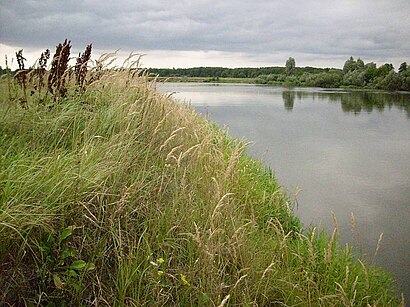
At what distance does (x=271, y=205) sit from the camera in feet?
15.4

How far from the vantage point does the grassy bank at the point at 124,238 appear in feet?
7.64

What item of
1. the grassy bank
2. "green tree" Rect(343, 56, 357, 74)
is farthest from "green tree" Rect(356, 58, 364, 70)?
the grassy bank

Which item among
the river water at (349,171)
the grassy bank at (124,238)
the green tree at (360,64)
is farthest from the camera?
the green tree at (360,64)

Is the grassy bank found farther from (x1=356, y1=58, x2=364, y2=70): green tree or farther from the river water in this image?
(x1=356, y1=58, x2=364, y2=70): green tree

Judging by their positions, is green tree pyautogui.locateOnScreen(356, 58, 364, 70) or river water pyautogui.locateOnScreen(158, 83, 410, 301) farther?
green tree pyautogui.locateOnScreen(356, 58, 364, 70)

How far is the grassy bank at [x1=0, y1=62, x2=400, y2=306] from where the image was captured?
2.33m

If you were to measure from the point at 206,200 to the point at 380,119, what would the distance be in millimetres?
14630

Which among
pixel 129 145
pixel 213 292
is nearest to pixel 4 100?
pixel 129 145

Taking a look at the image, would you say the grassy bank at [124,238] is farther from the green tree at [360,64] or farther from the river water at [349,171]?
the green tree at [360,64]

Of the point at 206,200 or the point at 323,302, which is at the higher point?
the point at 206,200

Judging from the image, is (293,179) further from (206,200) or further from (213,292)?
(213,292)

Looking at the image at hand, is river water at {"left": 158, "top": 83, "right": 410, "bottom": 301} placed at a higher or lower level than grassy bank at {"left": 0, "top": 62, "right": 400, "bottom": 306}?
lower

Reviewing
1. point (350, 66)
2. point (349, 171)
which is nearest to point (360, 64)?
point (350, 66)

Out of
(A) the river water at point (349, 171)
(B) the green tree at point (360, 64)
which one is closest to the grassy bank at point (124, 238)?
(A) the river water at point (349, 171)
